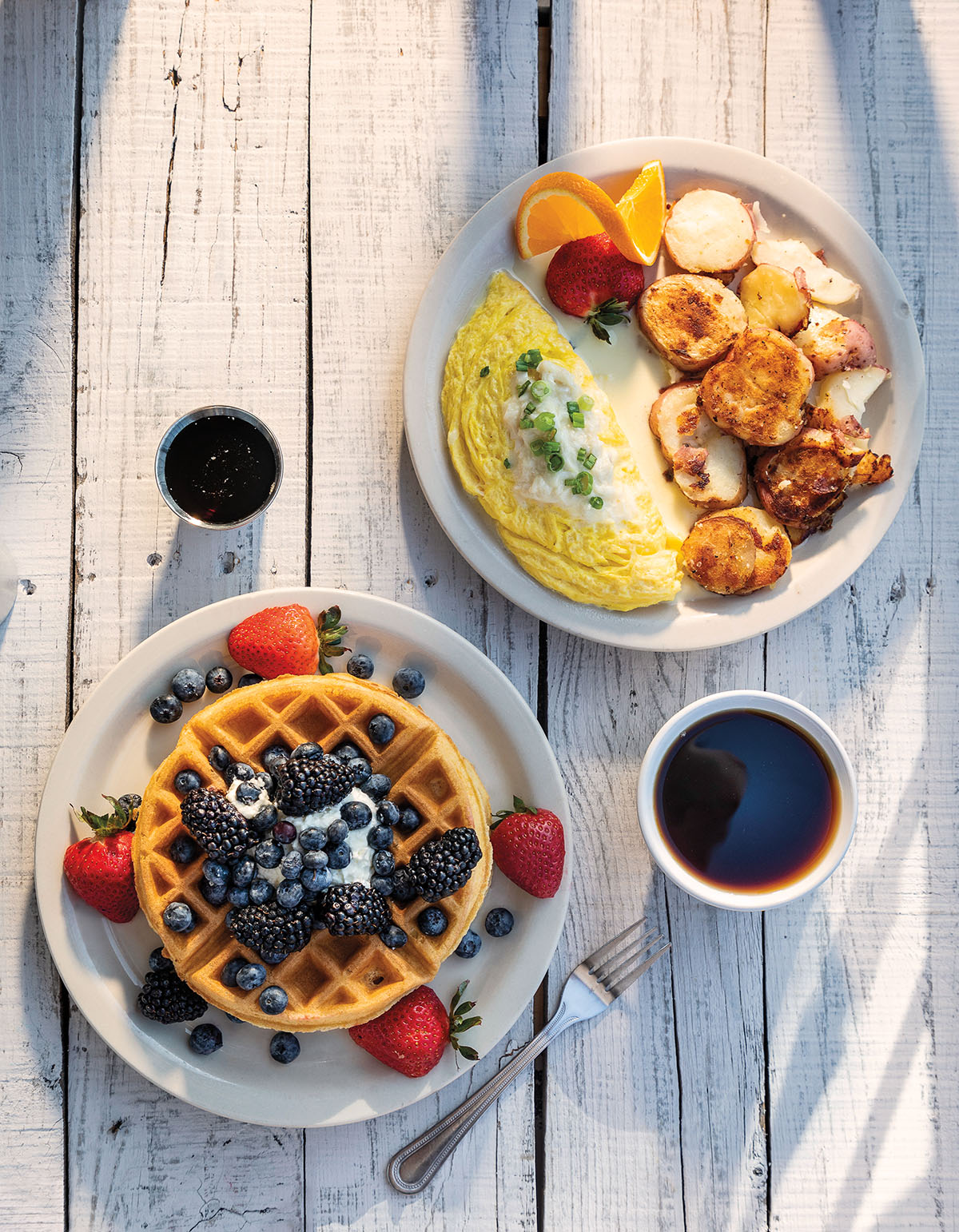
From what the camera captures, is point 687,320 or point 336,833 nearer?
point 336,833

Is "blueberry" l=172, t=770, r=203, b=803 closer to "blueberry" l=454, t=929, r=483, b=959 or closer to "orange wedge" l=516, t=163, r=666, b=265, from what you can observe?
"blueberry" l=454, t=929, r=483, b=959

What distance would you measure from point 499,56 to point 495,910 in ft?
6.60

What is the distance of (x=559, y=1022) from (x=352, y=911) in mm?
709

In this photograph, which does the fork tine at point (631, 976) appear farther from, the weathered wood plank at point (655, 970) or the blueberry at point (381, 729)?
the blueberry at point (381, 729)

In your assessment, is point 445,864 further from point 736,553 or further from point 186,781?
point 736,553

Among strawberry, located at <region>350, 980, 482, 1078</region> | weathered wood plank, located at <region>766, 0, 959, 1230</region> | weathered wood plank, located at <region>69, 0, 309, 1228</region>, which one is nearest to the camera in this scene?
strawberry, located at <region>350, 980, 482, 1078</region>

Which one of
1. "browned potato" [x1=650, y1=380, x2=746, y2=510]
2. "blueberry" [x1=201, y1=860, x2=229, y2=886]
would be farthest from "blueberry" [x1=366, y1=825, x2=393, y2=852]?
"browned potato" [x1=650, y1=380, x2=746, y2=510]

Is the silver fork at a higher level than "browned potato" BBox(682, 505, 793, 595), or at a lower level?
lower

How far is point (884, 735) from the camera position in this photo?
2.43m

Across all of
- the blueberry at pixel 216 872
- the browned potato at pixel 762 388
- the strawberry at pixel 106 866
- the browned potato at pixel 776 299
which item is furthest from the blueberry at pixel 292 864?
the browned potato at pixel 776 299

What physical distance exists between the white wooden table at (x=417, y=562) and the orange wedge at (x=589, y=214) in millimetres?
250

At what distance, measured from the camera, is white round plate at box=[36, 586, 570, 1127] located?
6.82ft

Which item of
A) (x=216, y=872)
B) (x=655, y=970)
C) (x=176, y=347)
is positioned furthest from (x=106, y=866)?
(x=655, y=970)

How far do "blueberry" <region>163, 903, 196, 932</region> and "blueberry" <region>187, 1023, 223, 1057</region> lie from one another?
33cm
